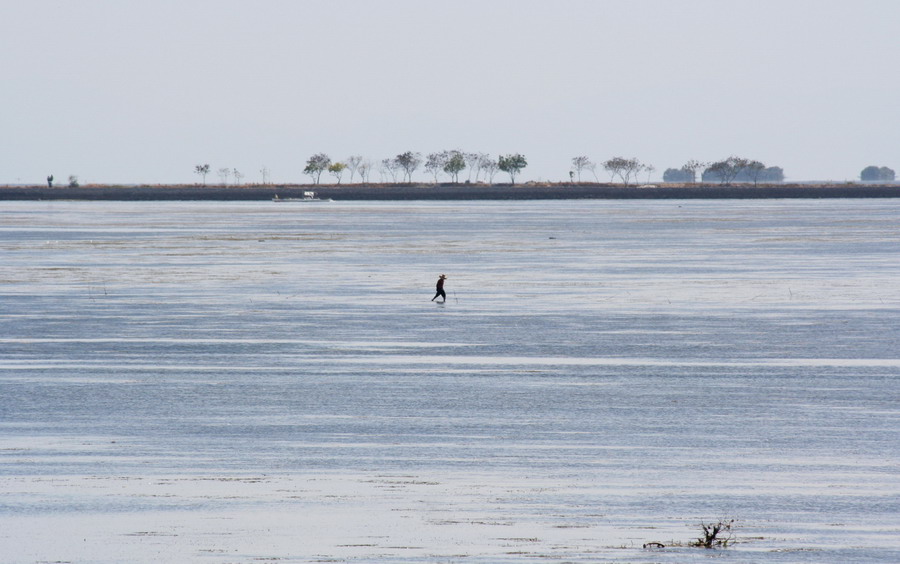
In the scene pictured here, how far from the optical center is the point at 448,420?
679 inches

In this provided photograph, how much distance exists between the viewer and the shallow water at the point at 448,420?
11633 mm

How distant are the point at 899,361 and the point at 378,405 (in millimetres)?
9775

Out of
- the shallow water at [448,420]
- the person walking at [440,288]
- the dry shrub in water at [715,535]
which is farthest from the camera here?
the person walking at [440,288]

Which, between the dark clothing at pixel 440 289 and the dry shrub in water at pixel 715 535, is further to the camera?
the dark clothing at pixel 440 289

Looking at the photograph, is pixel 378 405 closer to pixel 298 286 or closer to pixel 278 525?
pixel 278 525

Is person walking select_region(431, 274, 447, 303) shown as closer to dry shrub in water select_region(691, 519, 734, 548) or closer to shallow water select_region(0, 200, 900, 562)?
shallow water select_region(0, 200, 900, 562)

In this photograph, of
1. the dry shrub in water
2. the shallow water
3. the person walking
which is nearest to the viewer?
the dry shrub in water

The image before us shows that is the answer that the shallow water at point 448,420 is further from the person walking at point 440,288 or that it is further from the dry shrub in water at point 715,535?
the person walking at point 440,288

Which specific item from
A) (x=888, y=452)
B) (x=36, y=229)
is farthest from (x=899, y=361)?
(x=36, y=229)

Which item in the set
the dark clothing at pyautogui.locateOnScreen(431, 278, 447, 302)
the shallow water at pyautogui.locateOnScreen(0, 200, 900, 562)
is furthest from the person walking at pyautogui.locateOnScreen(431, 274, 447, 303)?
the shallow water at pyautogui.locateOnScreen(0, 200, 900, 562)

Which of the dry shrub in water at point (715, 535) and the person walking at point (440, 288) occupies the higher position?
the dry shrub in water at point (715, 535)

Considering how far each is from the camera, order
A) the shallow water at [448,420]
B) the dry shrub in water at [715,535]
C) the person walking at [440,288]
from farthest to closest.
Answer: the person walking at [440,288]
the shallow water at [448,420]
the dry shrub in water at [715,535]

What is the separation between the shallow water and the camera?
11633mm

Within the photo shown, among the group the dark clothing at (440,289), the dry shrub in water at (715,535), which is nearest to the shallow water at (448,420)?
the dry shrub in water at (715,535)
